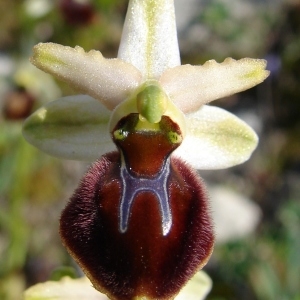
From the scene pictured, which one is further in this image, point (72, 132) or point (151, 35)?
point (72, 132)

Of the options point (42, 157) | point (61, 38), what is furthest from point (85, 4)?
point (42, 157)

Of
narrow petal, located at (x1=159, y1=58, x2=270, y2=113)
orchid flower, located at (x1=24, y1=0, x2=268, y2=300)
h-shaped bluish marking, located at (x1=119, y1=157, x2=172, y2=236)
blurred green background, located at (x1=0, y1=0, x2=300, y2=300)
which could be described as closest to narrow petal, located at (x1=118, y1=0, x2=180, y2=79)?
orchid flower, located at (x1=24, y1=0, x2=268, y2=300)

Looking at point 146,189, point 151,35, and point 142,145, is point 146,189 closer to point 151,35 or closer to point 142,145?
point 142,145

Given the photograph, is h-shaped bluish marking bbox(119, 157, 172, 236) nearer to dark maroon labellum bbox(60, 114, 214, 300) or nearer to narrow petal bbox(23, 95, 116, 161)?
dark maroon labellum bbox(60, 114, 214, 300)

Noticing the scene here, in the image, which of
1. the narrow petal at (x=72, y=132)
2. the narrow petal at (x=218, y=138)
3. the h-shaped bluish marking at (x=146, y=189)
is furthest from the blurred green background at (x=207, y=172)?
the h-shaped bluish marking at (x=146, y=189)

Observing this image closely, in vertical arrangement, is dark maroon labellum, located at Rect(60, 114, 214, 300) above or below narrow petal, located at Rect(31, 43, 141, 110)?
below

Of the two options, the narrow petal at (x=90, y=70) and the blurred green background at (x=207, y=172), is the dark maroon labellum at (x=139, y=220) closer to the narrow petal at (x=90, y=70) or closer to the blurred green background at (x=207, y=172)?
the narrow petal at (x=90, y=70)

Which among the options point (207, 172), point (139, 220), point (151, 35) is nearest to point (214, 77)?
point (151, 35)
